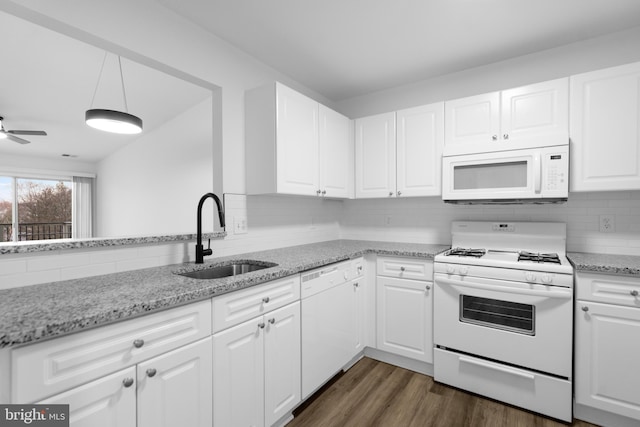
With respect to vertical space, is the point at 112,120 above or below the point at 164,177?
above

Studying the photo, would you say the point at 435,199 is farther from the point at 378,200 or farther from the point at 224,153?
the point at 224,153

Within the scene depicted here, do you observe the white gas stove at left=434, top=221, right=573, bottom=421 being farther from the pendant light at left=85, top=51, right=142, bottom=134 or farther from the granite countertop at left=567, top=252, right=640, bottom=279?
the pendant light at left=85, top=51, right=142, bottom=134

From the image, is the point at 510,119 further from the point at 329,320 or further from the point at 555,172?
the point at 329,320

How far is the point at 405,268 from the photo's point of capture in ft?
7.91

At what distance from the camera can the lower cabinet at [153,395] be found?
0.96 m

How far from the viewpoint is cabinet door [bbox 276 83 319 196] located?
7.23 ft

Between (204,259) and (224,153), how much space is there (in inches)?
30.7

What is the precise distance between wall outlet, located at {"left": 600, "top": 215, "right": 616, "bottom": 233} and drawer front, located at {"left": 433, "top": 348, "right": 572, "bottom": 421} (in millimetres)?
1161

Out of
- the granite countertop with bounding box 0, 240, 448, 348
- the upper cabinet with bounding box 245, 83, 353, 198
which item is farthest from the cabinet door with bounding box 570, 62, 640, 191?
the granite countertop with bounding box 0, 240, 448, 348

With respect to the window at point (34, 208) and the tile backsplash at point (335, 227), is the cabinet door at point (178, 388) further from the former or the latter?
the window at point (34, 208)

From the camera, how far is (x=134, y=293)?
1.20 metres

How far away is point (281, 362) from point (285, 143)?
147 cm

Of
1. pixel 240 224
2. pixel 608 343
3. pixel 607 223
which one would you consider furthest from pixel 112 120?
pixel 607 223

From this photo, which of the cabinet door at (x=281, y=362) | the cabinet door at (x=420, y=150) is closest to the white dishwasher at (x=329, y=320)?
the cabinet door at (x=281, y=362)
